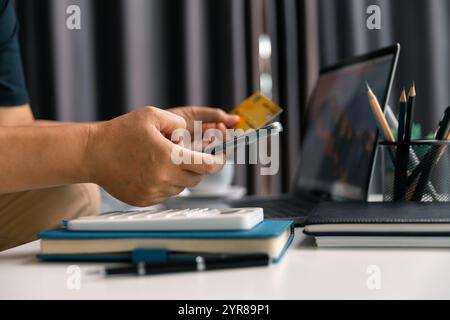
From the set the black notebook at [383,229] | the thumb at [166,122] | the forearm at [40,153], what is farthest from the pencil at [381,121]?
the forearm at [40,153]

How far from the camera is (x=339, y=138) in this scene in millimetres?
1043

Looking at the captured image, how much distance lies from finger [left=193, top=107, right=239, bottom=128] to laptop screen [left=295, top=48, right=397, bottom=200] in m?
0.22

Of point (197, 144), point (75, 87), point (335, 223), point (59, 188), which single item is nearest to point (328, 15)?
point (75, 87)

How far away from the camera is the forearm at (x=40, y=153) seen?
1.96 feet

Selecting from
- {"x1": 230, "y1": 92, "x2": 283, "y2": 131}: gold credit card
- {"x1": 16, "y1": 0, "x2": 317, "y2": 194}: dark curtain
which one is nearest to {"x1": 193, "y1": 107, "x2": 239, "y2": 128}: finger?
{"x1": 230, "y1": 92, "x2": 283, "y2": 131}: gold credit card

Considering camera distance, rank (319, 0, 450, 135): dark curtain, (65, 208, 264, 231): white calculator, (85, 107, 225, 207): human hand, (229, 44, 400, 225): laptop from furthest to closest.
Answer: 1. (319, 0, 450, 135): dark curtain
2. (229, 44, 400, 225): laptop
3. (85, 107, 225, 207): human hand
4. (65, 208, 264, 231): white calculator

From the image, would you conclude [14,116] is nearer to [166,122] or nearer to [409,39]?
[166,122]

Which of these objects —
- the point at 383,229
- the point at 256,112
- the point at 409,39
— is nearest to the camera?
the point at 383,229

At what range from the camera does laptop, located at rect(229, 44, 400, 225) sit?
898mm

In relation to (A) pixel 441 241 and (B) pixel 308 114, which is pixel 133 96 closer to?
(B) pixel 308 114

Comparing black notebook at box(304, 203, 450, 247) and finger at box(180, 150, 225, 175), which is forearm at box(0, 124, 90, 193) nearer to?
finger at box(180, 150, 225, 175)

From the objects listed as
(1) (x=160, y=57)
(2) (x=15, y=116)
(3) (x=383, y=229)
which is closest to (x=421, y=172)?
(3) (x=383, y=229)

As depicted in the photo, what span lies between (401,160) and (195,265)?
37cm
